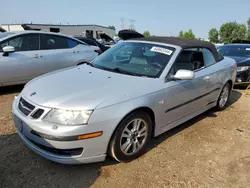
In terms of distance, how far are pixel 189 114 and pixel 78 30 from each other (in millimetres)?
40138

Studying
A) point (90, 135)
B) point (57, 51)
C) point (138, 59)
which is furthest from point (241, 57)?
point (90, 135)

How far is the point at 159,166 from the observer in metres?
3.05

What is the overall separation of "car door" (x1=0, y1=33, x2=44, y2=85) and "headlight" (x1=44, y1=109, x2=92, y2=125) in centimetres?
352

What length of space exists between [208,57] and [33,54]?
13.0ft

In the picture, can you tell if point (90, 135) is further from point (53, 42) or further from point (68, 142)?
point (53, 42)

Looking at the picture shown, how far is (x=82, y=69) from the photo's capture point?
378cm

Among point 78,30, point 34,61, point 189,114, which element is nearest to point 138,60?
point 189,114

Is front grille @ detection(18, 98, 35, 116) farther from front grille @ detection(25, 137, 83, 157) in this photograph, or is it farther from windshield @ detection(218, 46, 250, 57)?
windshield @ detection(218, 46, 250, 57)

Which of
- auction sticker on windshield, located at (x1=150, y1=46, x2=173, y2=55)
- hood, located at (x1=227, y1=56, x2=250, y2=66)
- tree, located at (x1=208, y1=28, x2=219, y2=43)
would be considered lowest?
tree, located at (x1=208, y1=28, x2=219, y2=43)

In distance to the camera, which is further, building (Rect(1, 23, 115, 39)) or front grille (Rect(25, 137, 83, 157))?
building (Rect(1, 23, 115, 39))

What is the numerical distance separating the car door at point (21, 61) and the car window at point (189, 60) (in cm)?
365

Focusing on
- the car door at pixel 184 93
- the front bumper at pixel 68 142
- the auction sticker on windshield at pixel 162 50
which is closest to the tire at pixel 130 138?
the front bumper at pixel 68 142

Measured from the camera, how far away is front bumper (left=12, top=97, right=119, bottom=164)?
251cm

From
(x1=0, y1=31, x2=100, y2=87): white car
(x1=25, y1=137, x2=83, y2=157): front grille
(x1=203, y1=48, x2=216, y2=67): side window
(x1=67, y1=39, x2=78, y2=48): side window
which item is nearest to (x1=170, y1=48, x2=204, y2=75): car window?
(x1=203, y1=48, x2=216, y2=67): side window
